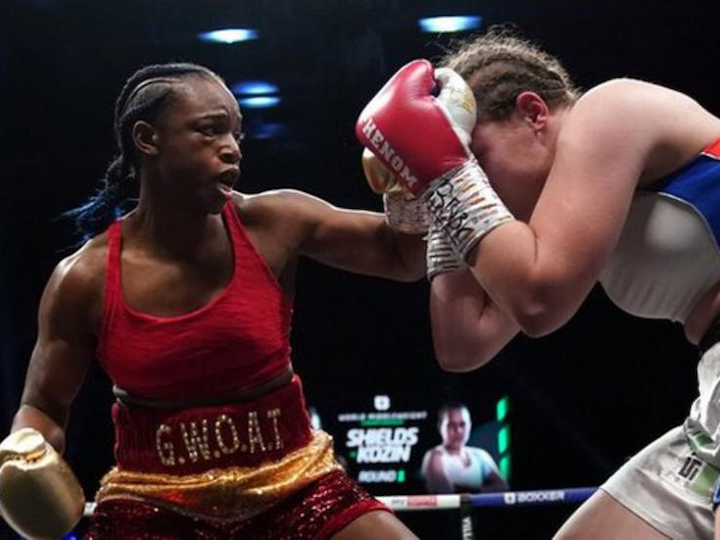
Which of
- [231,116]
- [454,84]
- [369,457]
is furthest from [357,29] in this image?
[454,84]

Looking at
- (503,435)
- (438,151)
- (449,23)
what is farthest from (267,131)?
(438,151)

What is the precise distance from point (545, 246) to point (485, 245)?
74mm

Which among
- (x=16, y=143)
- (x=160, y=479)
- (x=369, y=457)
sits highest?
(x=160, y=479)

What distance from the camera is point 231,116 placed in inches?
76.4

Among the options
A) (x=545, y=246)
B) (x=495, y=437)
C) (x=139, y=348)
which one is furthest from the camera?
(x=495, y=437)

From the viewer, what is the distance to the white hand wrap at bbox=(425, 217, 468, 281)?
166 cm

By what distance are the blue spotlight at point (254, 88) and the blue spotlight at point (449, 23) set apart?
863mm

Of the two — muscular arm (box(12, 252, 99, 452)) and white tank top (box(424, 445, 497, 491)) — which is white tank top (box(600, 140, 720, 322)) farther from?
white tank top (box(424, 445, 497, 491))

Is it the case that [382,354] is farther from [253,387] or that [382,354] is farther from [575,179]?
[575,179]

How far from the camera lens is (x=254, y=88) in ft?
20.0

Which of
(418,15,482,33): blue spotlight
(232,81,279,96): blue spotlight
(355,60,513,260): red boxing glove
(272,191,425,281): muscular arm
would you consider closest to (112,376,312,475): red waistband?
(272,191,425,281): muscular arm

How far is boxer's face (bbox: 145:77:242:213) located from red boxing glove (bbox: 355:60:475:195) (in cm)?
48

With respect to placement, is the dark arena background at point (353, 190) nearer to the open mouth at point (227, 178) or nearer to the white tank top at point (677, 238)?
the open mouth at point (227, 178)

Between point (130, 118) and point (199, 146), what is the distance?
0.17 m
